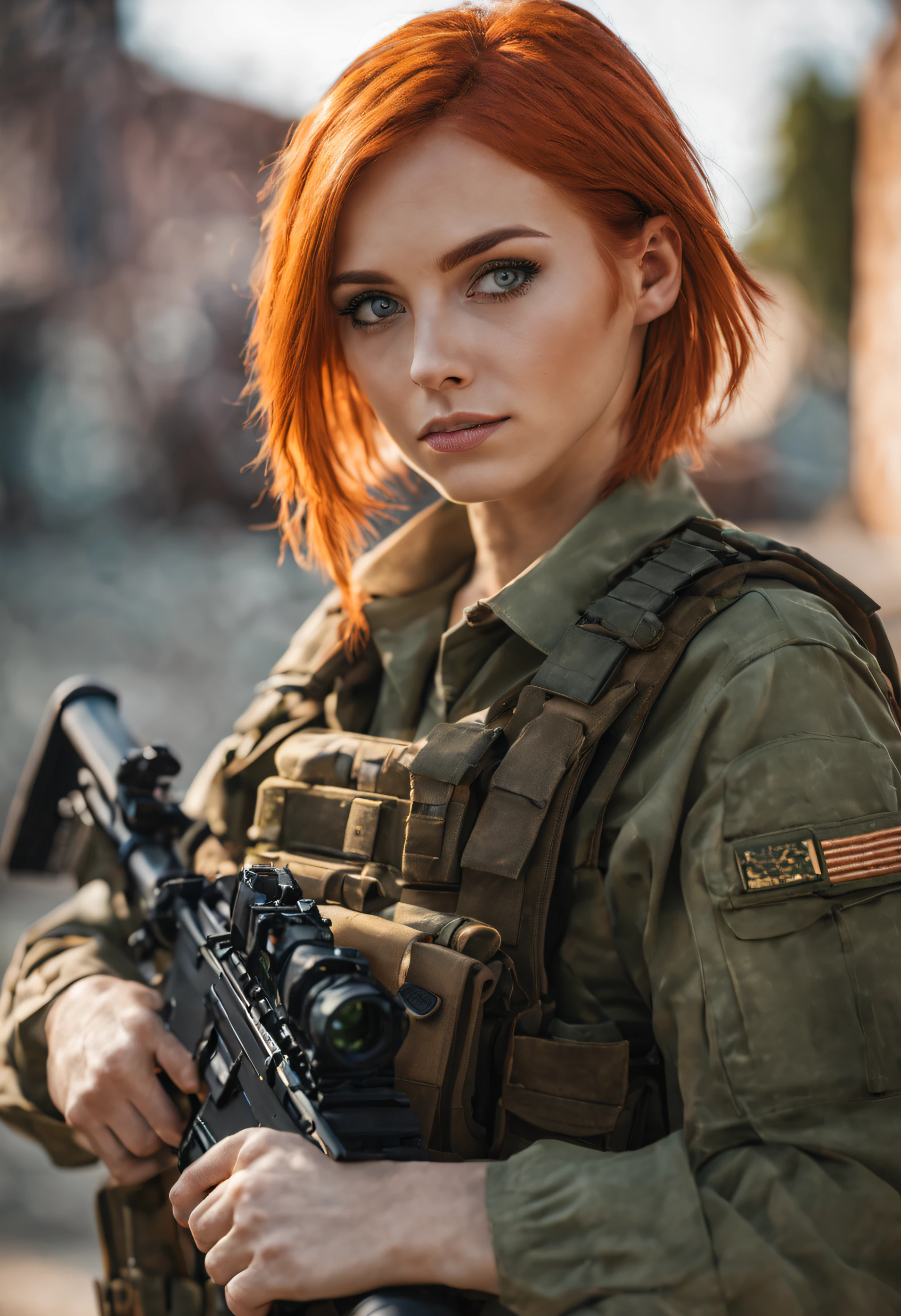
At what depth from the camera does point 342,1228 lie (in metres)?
0.81

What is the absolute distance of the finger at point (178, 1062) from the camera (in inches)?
47.6

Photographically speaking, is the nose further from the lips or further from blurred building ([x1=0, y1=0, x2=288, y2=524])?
blurred building ([x1=0, y1=0, x2=288, y2=524])

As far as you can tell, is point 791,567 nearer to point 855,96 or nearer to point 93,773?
point 93,773

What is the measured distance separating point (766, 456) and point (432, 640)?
18.2ft

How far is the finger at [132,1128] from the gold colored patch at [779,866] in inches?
34.8

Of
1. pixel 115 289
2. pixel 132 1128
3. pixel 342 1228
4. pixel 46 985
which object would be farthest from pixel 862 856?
pixel 115 289

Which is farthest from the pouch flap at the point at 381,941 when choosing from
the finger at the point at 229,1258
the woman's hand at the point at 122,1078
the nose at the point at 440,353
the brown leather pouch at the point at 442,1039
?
the nose at the point at 440,353

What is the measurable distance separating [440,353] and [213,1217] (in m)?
0.88

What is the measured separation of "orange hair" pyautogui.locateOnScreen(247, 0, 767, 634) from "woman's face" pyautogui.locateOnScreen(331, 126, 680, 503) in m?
0.03

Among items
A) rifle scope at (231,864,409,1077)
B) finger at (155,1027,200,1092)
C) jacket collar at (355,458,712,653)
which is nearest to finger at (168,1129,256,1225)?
rifle scope at (231,864,409,1077)

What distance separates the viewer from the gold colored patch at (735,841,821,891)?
836 millimetres

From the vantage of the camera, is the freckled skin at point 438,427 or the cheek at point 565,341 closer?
the freckled skin at point 438,427

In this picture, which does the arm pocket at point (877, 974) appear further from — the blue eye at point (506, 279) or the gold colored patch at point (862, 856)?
the blue eye at point (506, 279)

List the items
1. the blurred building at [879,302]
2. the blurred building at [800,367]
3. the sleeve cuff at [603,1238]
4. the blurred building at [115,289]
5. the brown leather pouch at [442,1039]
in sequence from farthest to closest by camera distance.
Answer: the blurred building at [800,367] → the blurred building at [115,289] → the blurred building at [879,302] → the brown leather pouch at [442,1039] → the sleeve cuff at [603,1238]
